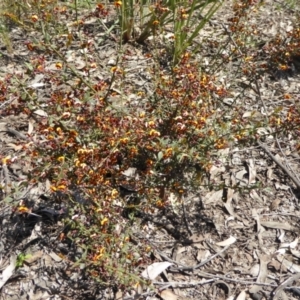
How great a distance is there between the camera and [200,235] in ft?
8.51

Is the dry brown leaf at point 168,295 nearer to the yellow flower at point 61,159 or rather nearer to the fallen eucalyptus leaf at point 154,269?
the fallen eucalyptus leaf at point 154,269

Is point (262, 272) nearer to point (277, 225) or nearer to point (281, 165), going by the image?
point (277, 225)

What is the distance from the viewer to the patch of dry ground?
2.34 m

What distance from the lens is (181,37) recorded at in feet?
11.3

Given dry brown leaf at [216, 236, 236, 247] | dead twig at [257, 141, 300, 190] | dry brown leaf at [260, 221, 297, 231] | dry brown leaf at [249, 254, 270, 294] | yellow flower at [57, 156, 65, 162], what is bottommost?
dry brown leaf at [249, 254, 270, 294]

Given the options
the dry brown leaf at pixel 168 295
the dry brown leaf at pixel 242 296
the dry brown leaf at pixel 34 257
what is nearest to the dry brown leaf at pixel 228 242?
the dry brown leaf at pixel 242 296

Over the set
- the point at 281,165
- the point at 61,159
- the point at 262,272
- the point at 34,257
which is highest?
the point at 61,159

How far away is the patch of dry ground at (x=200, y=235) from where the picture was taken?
234 cm

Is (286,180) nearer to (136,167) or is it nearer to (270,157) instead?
(270,157)

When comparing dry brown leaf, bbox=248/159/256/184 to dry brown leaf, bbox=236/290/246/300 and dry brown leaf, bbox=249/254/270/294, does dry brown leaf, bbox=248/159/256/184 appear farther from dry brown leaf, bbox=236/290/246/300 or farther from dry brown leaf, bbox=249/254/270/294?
dry brown leaf, bbox=236/290/246/300

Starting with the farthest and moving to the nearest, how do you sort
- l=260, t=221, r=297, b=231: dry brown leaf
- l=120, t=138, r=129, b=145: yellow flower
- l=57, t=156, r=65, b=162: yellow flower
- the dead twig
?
the dead twig, l=260, t=221, r=297, b=231: dry brown leaf, l=120, t=138, r=129, b=145: yellow flower, l=57, t=156, r=65, b=162: yellow flower

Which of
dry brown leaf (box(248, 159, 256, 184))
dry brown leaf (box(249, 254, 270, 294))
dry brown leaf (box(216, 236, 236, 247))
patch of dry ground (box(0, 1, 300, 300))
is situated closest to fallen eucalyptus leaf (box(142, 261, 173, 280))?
patch of dry ground (box(0, 1, 300, 300))

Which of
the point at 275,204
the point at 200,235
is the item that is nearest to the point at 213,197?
the point at 200,235

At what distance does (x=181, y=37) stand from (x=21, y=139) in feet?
4.77
